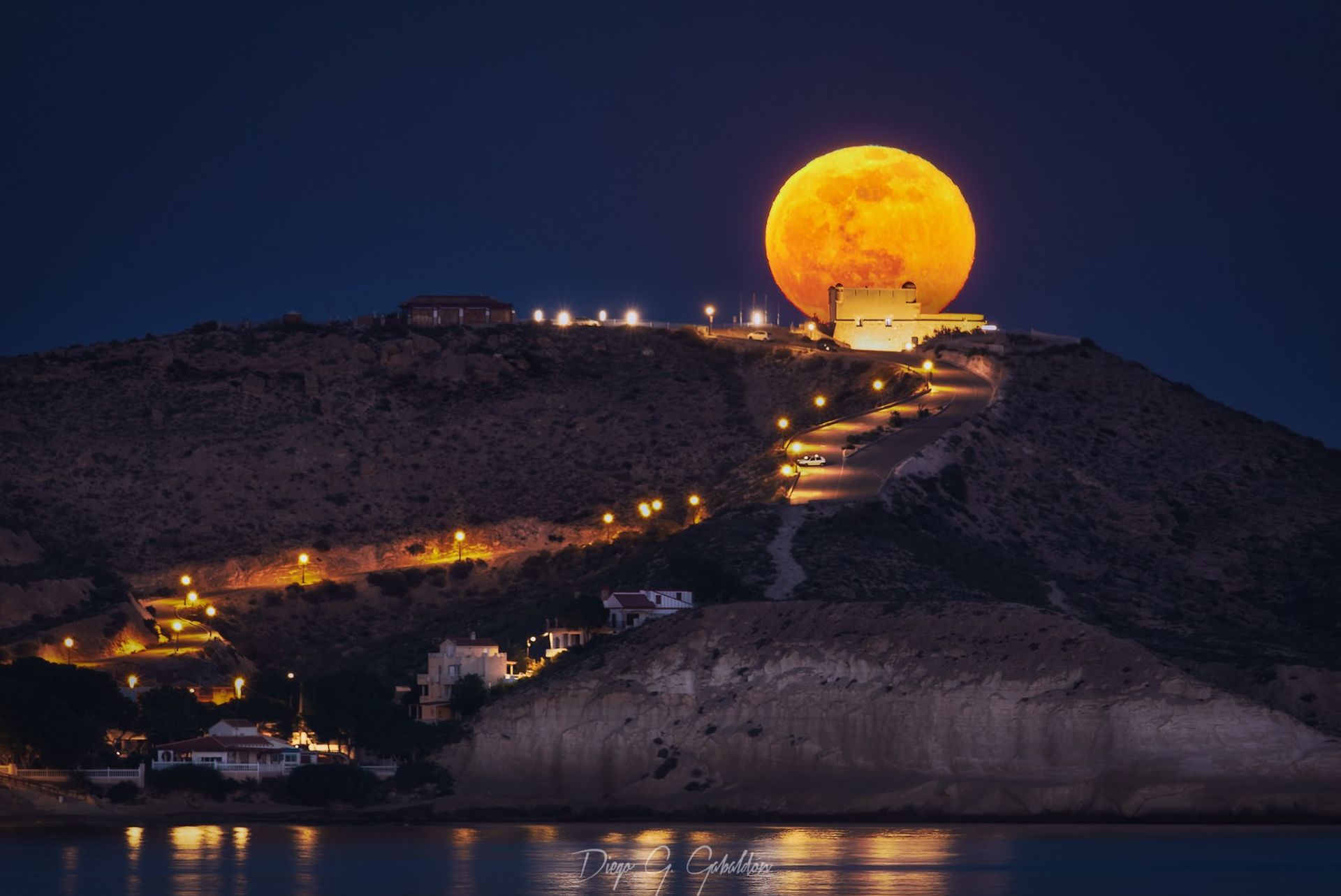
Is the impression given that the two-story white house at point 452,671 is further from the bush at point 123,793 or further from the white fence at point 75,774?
the bush at point 123,793

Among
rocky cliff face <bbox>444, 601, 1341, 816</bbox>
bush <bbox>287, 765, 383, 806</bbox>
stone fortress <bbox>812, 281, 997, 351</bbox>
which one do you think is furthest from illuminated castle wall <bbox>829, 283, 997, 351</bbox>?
bush <bbox>287, 765, 383, 806</bbox>

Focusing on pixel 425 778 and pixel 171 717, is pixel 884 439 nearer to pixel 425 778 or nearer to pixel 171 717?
pixel 425 778

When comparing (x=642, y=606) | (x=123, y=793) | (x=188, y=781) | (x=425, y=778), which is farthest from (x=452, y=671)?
(x=123, y=793)

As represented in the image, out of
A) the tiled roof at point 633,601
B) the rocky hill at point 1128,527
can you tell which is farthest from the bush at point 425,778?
the rocky hill at point 1128,527

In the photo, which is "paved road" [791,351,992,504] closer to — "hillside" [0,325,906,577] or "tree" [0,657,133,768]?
"hillside" [0,325,906,577]

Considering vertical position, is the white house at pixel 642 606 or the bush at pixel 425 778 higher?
the white house at pixel 642 606

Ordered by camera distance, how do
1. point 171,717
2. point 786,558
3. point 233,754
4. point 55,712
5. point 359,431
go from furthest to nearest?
point 359,431 < point 786,558 < point 171,717 < point 233,754 < point 55,712
